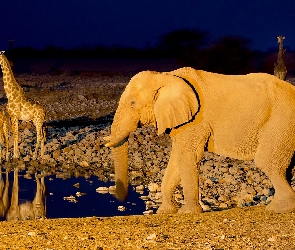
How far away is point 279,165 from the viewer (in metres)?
7.73

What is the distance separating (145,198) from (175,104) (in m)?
3.62

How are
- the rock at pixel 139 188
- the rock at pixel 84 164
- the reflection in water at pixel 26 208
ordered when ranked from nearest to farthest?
1. the reflection in water at pixel 26 208
2. the rock at pixel 139 188
3. the rock at pixel 84 164

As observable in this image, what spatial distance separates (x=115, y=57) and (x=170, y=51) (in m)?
8.66

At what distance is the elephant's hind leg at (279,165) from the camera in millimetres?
7695

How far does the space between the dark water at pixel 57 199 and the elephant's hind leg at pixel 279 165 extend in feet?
8.52

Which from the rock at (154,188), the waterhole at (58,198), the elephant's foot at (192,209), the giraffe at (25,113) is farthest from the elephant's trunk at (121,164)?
the giraffe at (25,113)

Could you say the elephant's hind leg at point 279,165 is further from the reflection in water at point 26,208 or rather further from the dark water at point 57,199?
the reflection in water at point 26,208

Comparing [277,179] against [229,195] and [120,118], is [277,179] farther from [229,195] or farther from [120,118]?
[229,195]

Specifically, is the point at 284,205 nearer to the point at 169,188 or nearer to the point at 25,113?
the point at 169,188

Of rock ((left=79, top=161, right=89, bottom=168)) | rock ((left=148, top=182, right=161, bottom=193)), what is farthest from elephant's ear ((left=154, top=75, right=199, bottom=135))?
rock ((left=79, top=161, right=89, bottom=168))

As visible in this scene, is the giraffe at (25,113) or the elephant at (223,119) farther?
the giraffe at (25,113)

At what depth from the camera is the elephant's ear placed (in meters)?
7.55

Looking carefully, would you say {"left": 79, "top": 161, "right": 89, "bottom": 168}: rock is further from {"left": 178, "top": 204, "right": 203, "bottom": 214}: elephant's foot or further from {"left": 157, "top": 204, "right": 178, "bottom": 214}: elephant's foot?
{"left": 178, "top": 204, "right": 203, "bottom": 214}: elephant's foot

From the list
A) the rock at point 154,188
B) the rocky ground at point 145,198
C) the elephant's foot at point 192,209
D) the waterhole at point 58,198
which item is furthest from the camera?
the rock at point 154,188
